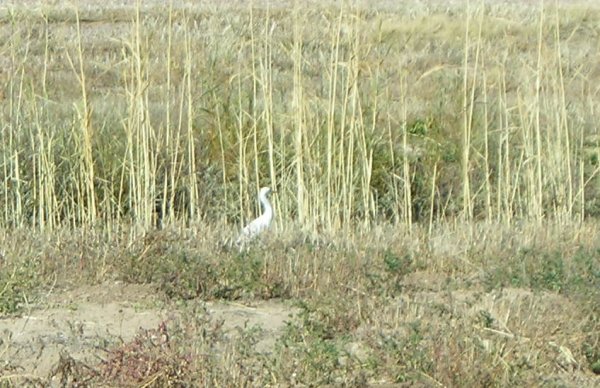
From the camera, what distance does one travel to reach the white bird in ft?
24.6

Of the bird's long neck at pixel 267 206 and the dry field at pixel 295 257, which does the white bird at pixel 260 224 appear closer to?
the bird's long neck at pixel 267 206

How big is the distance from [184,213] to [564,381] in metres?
4.12

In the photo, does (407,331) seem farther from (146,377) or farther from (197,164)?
(197,164)

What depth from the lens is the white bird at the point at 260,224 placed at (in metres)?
7.51

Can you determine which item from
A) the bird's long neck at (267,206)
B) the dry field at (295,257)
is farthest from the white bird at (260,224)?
the dry field at (295,257)

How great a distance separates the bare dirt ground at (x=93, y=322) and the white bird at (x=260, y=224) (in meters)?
1.08

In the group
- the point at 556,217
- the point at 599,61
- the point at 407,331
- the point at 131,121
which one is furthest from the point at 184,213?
the point at 599,61

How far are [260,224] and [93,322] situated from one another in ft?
7.75

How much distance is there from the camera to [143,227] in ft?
24.6

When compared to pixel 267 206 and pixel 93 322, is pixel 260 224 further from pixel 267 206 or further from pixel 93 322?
pixel 93 322

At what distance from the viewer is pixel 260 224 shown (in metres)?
8.10

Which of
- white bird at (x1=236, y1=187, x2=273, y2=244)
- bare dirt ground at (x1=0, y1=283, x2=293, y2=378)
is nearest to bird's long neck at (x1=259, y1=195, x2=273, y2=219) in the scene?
white bird at (x1=236, y1=187, x2=273, y2=244)

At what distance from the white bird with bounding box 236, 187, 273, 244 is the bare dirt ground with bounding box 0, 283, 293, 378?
1083mm

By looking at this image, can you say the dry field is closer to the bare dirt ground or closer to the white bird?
the bare dirt ground
